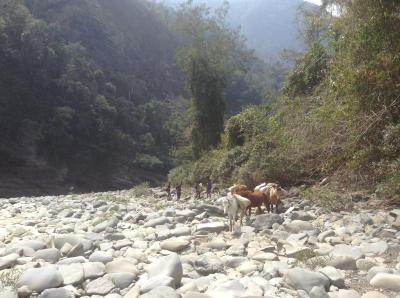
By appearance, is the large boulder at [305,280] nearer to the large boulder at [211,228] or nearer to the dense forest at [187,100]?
the large boulder at [211,228]

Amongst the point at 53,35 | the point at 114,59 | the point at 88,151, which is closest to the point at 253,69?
the point at 114,59

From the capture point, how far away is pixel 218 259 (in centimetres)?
423

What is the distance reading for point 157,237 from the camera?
557cm

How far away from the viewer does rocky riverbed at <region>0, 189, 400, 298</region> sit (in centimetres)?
348

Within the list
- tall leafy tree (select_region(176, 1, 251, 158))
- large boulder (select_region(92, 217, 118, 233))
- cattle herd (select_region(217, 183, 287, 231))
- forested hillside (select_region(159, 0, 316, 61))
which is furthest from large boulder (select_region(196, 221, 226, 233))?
forested hillside (select_region(159, 0, 316, 61))

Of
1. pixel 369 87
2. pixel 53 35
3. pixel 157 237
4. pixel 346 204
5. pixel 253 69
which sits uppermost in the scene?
pixel 253 69

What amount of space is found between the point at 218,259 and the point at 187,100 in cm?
4351

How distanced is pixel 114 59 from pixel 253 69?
91.9ft

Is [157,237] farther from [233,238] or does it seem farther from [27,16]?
[27,16]

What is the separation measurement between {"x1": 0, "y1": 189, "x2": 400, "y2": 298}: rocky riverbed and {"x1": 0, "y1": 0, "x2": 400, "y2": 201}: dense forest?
5.98ft

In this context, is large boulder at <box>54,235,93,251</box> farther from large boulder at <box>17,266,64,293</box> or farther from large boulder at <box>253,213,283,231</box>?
large boulder at <box>253,213,283,231</box>

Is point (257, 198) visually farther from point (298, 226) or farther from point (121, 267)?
point (121, 267)

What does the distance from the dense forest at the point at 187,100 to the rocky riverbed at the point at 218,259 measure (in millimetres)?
1824

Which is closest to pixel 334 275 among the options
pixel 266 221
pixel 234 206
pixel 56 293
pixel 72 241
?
pixel 56 293
